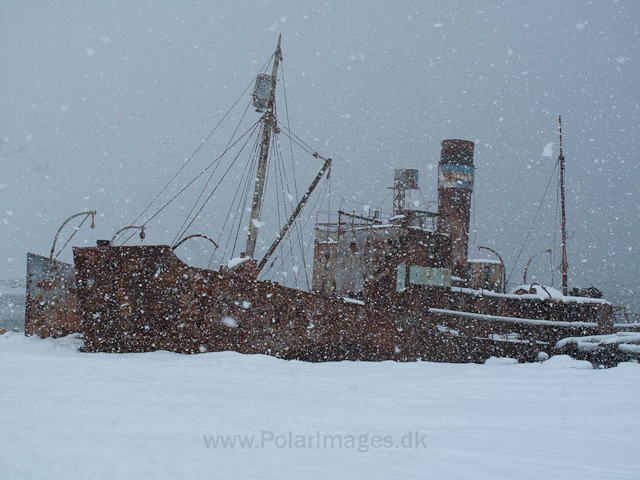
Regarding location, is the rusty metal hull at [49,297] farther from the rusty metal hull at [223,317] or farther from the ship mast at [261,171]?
the ship mast at [261,171]

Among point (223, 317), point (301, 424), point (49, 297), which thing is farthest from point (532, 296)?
point (49, 297)

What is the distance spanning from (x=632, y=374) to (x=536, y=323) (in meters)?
5.11

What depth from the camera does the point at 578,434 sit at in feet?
14.7

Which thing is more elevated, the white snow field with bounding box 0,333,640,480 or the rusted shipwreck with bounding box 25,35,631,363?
the rusted shipwreck with bounding box 25,35,631,363

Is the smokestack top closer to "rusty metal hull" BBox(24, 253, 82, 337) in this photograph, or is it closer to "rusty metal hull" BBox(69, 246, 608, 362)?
"rusty metal hull" BBox(69, 246, 608, 362)

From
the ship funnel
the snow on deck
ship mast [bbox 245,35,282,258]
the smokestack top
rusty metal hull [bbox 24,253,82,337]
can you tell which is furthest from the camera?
the smokestack top

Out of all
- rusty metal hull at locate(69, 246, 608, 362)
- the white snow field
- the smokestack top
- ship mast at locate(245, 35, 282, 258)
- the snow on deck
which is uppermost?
the smokestack top

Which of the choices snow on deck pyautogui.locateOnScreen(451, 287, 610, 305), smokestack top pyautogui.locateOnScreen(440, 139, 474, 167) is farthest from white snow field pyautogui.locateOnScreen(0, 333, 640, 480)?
smokestack top pyautogui.locateOnScreen(440, 139, 474, 167)

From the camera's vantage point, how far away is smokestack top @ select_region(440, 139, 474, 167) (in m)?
21.9

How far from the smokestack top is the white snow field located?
14.7 metres

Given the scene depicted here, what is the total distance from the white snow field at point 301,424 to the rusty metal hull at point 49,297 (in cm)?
321

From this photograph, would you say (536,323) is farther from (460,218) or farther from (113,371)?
(113,371)

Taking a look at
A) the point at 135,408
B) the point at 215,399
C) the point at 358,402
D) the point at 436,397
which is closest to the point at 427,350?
the point at 436,397

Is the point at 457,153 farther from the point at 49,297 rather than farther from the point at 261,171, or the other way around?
the point at 49,297
